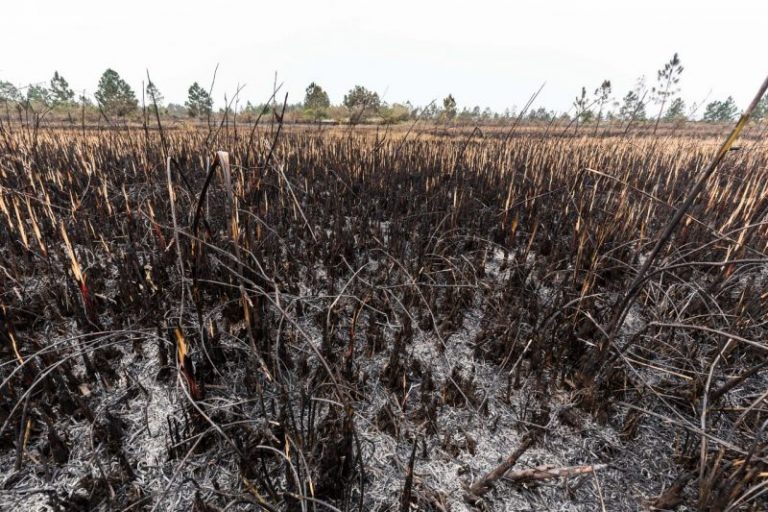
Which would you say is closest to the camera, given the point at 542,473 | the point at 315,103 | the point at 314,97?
the point at 542,473

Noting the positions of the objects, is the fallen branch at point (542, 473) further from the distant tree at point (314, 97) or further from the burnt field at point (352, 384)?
the distant tree at point (314, 97)

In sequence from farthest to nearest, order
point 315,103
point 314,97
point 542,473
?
point 315,103 < point 314,97 < point 542,473

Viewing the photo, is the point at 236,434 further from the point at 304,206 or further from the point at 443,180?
the point at 443,180

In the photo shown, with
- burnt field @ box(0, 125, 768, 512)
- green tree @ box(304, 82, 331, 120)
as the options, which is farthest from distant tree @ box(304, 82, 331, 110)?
burnt field @ box(0, 125, 768, 512)

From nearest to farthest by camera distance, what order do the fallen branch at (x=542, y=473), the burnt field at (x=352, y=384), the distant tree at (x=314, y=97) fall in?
the burnt field at (x=352, y=384) < the fallen branch at (x=542, y=473) < the distant tree at (x=314, y=97)

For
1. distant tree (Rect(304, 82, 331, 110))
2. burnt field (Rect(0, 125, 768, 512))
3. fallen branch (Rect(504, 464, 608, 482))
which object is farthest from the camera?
distant tree (Rect(304, 82, 331, 110))

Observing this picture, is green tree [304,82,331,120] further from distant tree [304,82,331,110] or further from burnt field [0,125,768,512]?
burnt field [0,125,768,512]

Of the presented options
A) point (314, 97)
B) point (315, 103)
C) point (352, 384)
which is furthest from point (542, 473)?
point (315, 103)

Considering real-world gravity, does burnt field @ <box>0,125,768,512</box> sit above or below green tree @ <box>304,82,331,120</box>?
below

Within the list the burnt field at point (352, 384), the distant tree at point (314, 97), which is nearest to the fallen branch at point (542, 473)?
the burnt field at point (352, 384)

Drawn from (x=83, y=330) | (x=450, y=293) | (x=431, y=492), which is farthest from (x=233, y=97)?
(x=431, y=492)

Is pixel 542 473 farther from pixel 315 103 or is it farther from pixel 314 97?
pixel 315 103

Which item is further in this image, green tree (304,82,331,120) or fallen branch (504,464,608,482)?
green tree (304,82,331,120)

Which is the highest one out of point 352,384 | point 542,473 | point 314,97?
point 314,97
